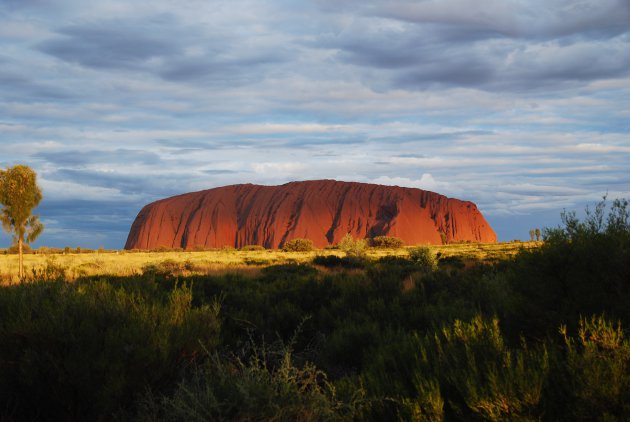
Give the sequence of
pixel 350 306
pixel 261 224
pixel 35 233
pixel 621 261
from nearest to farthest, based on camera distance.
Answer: pixel 621 261 → pixel 350 306 → pixel 35 233 → pixel 261 224

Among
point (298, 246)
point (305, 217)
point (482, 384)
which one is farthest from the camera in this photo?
point (305, 217)

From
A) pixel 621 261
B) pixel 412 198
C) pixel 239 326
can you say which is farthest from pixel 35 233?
pixel 412 198

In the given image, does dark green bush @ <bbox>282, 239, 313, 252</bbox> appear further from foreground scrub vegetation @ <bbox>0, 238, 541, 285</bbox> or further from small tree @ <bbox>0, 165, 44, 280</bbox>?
small tree @ <bbox>0, 165, 44, 280</bbox>

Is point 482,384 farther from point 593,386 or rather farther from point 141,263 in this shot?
point 141,263

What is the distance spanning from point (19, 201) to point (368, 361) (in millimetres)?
27749

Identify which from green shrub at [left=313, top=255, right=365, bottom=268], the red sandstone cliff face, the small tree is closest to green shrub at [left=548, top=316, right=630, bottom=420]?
green shrub at [left=313, top=255, right=365, bottom=268]

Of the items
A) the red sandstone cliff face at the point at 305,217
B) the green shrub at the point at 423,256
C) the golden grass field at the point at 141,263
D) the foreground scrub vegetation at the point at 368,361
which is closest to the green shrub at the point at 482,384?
the foreground scrub vegetation at the point at 368,361

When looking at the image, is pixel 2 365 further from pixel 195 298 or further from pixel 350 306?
pixel 350 306

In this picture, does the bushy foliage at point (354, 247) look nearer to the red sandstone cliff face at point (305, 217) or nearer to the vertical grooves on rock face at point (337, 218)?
the red sandstone cliff face at point (305, 217)

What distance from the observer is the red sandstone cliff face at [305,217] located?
95938 mm

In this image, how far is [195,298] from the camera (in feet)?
37.8

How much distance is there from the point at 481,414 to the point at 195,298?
875cm

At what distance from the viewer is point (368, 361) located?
5.77 m

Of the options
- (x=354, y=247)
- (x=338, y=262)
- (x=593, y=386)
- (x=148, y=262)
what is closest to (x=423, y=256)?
(x=338, y=262)
